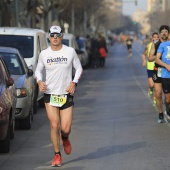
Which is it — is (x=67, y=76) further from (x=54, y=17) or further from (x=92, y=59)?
(x=54, y=17)

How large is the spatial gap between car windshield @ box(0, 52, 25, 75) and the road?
3.59ft

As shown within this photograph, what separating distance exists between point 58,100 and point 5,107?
1.01 meters

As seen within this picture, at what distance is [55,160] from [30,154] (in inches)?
48.9

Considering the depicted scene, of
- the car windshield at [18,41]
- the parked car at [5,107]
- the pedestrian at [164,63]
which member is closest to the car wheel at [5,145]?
the parked car at [5,107]

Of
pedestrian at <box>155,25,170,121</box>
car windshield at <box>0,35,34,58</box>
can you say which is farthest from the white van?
pedestrian at <box>155,25,170,121</box>

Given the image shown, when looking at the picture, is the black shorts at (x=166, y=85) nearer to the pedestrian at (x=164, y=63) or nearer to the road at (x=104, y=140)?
the pedestrian at (x=164, y=63)

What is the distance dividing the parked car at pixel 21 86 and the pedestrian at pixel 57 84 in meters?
3.77

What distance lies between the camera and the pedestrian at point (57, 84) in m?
9.23

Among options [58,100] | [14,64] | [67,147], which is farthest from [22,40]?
[58,100]

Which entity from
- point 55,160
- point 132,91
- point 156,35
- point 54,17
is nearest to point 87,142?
point 55,160

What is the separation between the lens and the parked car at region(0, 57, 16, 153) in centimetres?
978

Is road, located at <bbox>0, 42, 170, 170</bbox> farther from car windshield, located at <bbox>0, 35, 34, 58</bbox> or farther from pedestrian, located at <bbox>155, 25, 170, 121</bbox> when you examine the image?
car windshield, located at <bbox>0, 35, 34, 58</bbox>

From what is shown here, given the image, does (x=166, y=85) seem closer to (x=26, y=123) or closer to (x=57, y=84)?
(x=26, y=123)

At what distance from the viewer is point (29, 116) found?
1330 centimetres
